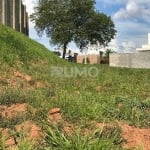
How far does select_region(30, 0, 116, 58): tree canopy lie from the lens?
170 feet

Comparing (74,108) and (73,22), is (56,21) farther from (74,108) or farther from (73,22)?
(74,108)

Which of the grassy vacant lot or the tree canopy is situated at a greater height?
the tree canopy

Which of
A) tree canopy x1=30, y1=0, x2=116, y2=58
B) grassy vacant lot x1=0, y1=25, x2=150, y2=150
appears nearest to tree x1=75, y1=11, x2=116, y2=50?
tree canopy x1=30, y1=0, x2=116, y2=58

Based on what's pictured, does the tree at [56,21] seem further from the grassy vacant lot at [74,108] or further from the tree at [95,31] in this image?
the grassy vacant lot at [74,108]

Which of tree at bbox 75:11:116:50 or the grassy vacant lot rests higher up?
tree at bbox 75:11:116:50

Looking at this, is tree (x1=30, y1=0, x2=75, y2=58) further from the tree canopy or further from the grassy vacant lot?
the grassy vacant lot

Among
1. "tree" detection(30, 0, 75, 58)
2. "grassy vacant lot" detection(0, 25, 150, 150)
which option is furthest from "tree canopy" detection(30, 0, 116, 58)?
"grassy vacant lot" detection(0, 25, 150, 150)

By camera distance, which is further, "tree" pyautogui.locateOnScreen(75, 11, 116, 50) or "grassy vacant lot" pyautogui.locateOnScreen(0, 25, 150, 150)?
"tree" pyautogui.locateOnScreen(75, 11, 116, 50)

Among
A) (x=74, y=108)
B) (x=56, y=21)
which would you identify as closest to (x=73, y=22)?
(x=56, y=21)

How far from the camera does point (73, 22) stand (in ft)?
172

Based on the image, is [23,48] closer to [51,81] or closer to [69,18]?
[51,81]

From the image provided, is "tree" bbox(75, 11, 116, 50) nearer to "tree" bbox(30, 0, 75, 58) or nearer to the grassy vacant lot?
"tree" bbox(30, 0, 75, 58)

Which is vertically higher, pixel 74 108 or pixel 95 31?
pixel 95 31

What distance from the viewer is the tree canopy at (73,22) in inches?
2044
